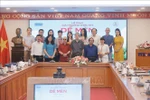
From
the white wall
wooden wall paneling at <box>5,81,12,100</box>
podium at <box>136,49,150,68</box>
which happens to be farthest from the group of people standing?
the white wall

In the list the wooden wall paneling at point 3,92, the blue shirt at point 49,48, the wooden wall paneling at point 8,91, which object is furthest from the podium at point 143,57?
the wooden wall paneling at point 3,92

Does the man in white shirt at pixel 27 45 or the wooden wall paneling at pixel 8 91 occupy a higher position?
the man in white shirt at pixel 27 45

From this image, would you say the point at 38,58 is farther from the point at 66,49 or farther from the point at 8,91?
the point at 8,91

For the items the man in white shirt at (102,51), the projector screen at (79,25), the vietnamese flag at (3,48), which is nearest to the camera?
the man in white shirt at (102,51)

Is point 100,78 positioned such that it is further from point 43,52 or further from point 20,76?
point 20,76

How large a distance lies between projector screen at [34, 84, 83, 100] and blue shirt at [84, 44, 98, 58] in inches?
241

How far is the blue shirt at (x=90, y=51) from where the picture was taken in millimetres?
7832

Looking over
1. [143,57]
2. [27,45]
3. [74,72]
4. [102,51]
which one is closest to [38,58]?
[74,72]

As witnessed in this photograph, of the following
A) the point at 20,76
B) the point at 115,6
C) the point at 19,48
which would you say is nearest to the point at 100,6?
the point at 115,6

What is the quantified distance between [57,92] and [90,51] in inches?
242

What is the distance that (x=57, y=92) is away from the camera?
5.62 ft

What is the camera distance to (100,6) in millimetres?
9984

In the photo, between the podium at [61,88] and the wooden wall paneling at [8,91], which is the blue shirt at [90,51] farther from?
the podium at [61,88]

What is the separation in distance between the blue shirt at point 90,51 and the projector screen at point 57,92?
612 centimetres
